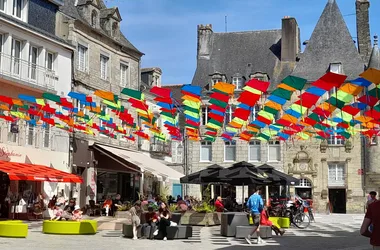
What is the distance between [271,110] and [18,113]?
30.3 ft

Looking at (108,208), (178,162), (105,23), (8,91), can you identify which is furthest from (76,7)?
(178,162)

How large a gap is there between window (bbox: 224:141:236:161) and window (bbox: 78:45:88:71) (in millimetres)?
15845

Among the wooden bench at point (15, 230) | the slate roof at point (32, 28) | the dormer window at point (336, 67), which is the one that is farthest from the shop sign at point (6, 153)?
→ the dormer window at point (336, 67)

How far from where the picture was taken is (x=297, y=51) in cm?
4166

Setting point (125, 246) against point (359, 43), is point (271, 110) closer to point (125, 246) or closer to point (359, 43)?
point (125, 246)

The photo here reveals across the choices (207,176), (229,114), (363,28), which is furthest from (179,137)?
(363,28)

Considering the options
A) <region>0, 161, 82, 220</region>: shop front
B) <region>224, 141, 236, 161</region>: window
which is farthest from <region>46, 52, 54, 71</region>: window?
<region>224, 141, 236, 161</region>: window

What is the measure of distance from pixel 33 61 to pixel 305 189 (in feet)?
72.2

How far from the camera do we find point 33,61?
23219 millimetres

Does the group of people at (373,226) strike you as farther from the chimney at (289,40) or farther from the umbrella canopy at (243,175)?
the chimney at (289,40)

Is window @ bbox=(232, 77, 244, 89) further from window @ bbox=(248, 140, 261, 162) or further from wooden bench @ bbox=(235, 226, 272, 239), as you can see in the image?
wooden bench @ bbox=(235, 226, 272, 239)

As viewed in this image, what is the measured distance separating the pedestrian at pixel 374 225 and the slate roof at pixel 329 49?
3198 centimetres

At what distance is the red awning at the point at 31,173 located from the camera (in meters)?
18.8

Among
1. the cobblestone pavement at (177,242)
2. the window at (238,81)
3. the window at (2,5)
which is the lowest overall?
the cobblestone pavement at (177,242)
